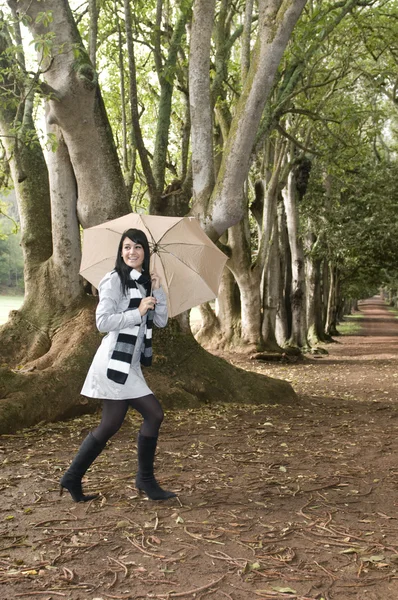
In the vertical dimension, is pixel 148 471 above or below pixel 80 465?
below

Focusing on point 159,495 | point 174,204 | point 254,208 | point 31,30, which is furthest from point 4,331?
point 254,208

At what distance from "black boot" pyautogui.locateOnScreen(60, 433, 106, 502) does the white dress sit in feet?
1.20

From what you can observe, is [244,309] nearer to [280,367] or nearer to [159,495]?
[280,367]

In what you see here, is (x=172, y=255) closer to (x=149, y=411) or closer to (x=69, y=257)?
(x=149, y=411)

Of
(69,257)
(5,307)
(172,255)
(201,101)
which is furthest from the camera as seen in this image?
(5,307)

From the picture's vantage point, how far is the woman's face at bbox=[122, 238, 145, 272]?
4816mm

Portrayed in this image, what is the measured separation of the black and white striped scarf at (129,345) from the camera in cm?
464

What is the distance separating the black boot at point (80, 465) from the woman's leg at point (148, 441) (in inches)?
13.5

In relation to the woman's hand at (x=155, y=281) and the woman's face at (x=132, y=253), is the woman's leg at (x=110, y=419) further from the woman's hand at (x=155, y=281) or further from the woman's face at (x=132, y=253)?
the woman's face at (x=132, y=253)

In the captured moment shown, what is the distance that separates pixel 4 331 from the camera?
9.30 meters

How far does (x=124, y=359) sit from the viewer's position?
184 inches

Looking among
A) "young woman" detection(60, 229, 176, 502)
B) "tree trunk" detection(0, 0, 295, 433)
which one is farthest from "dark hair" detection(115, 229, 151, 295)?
"tree trunk" detection(0, 0, 295, 433)

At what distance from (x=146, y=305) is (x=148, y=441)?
42.9 inches

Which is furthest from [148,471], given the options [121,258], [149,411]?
[121,258]
